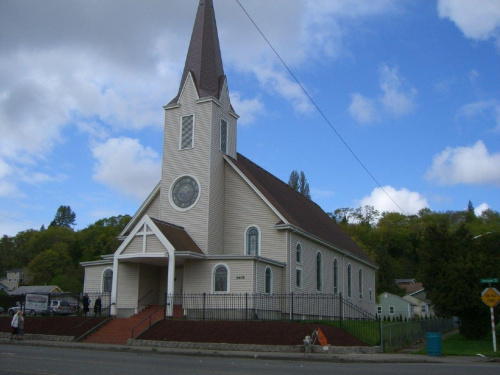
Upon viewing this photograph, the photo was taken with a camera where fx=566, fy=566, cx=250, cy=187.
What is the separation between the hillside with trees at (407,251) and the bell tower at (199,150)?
38.7ft

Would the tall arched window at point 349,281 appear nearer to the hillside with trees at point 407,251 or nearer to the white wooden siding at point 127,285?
the hillside with trees at point 407,251

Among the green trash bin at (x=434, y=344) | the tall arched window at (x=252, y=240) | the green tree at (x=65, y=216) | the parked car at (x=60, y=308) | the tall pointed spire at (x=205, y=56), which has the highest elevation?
the green tree at (x=65, y=216)

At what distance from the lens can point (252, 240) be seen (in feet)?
107

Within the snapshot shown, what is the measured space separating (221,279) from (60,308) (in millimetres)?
23325

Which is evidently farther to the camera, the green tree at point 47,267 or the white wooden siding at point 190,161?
the green tree at point 47,267

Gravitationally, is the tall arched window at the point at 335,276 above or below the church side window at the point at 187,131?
below

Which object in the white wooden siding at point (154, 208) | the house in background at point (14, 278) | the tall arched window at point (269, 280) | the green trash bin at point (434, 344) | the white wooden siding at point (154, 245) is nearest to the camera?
the green trash bin at point (434, 344)

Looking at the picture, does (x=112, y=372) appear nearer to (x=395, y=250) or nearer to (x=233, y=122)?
(x=233, y=122)

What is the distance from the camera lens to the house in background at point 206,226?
29406 millimetres

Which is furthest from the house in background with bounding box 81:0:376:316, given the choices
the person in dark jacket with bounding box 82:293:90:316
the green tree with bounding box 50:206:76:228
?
the green tree with bounding box 50:206:76:228

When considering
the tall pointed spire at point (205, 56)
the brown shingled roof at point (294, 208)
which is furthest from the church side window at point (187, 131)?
the brown shingled roof at point (294, 208)

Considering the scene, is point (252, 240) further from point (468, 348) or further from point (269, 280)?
point (468, 348)

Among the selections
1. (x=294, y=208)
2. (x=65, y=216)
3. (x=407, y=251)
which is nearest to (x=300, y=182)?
(x=407, y=251)

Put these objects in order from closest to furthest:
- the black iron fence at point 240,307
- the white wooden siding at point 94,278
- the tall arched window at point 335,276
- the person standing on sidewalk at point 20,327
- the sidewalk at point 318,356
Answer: the sidewalk at point 318,356
the person standing on sidewalk at point 20,327
the black iron fence at point 240,307
the white wooden siding at point 94,278
the tall arched window at point 335,276
